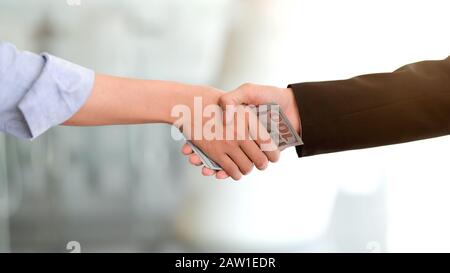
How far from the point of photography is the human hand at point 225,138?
3.35 ft

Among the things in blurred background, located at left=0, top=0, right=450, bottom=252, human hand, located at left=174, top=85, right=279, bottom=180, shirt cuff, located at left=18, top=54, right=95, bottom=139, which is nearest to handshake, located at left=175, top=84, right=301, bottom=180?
human hand, located at left=174, top=85, right=279, bottom=180

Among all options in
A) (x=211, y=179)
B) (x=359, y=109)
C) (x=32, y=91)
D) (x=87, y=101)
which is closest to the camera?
(x=32, y=91)

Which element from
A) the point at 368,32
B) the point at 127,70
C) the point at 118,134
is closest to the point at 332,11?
the point at 368,32

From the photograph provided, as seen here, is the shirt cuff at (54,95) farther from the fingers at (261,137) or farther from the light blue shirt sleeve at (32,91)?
the fingers at (261,137)

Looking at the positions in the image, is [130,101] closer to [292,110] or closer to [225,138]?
[225,138]

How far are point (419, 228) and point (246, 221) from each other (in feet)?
1.84

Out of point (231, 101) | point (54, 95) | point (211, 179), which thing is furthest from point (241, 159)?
point (211, 179)

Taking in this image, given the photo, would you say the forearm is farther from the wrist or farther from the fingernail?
the wrist

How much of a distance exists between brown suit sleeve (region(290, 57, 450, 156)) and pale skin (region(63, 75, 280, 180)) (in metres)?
0.11

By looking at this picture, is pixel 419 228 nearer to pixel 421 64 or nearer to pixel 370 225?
pixel 370 225

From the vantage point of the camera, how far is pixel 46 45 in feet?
5.23

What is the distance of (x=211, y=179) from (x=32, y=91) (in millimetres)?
950

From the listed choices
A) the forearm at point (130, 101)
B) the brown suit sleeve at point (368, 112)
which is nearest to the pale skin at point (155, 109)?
the forearm at point (130, 101)

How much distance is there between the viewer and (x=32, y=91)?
0.75 metres
